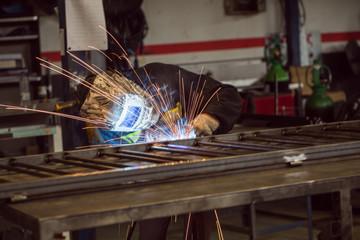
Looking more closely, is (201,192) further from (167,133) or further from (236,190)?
(167,133)

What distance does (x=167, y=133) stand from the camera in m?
2.84

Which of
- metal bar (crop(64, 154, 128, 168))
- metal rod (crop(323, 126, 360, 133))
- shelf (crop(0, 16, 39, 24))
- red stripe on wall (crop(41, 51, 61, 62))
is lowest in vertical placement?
metal bar (crop(64, 154, 128, 168))

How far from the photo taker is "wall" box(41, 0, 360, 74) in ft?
22.2

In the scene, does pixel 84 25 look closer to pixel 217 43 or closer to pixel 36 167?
pixel 36 167

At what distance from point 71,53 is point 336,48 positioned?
225 inches

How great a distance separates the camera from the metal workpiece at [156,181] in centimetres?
149

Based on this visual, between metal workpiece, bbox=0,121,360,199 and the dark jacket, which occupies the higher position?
the dark jacket

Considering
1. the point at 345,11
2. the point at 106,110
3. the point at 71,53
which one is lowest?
the point at 106,110

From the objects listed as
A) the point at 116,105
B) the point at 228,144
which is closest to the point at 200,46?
the point at 228,144

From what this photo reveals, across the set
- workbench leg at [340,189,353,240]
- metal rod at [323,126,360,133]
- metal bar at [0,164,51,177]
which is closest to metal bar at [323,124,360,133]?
metal rod at [323,126,360,133]

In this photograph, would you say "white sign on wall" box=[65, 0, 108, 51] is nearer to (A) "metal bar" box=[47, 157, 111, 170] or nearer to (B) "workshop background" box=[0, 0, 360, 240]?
(A) "metal bar" box=[47, 157, 111, 170]

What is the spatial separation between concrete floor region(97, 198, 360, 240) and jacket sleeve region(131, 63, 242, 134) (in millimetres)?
1415

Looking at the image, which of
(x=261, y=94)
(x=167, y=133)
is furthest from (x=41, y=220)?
(x=261, y=94)

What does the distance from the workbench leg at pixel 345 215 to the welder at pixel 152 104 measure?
77 centimetres
